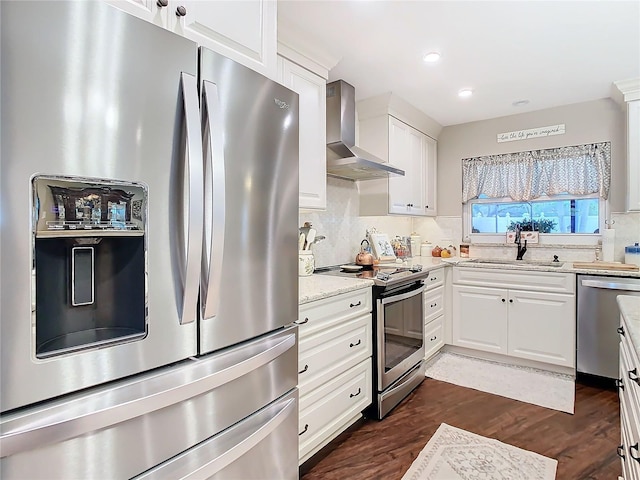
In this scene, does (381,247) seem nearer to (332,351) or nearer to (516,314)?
(516,314)

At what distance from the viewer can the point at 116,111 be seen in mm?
837

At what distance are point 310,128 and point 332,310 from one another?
121 cm

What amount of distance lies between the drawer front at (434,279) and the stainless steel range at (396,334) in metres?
0.24

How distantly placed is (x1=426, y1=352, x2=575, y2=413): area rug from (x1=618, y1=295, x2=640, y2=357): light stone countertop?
1.29m

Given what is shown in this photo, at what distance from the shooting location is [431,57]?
2492mm

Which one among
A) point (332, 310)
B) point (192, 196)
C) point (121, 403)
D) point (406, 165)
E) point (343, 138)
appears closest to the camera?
point (121, 403)

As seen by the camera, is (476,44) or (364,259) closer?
(476,44)

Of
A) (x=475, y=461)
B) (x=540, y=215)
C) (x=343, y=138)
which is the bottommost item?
(x=475, y=461)

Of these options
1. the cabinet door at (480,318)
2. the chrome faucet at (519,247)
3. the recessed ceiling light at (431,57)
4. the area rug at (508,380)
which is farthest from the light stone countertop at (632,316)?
the chrome faucet at (519,247)

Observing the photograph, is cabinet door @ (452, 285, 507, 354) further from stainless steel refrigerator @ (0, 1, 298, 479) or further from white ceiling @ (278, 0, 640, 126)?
stainless steel refrigerator @ (0, 1, 298, 479)

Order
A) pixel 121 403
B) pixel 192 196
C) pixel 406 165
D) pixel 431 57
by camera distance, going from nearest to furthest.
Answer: pixel 121 403 → pixel 192 196 → pixel 431 57 → pixel 406 165

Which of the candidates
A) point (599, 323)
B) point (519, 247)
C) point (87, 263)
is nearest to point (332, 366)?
point (87, 263)

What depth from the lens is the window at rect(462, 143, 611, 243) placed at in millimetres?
3420

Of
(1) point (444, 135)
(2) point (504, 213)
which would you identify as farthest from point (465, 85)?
(2) point (504, 213)
